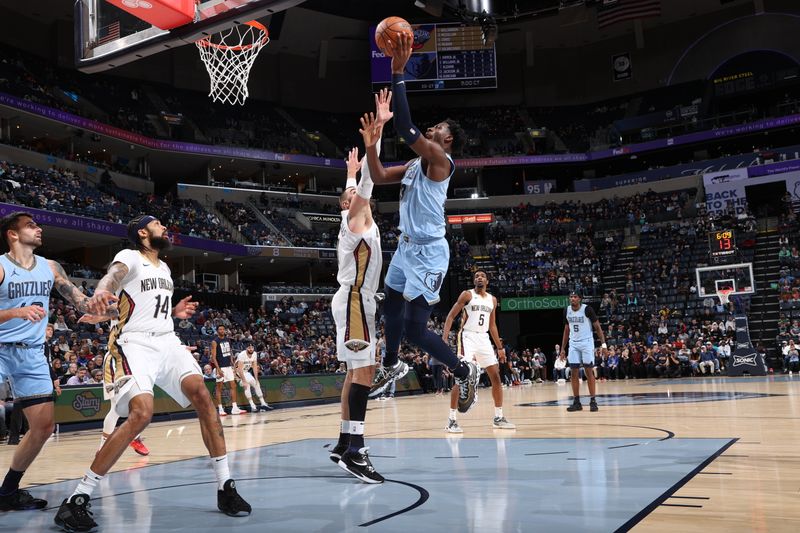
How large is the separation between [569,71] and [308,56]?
16.6 metres

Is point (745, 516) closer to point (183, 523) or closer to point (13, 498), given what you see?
point (183, 523)

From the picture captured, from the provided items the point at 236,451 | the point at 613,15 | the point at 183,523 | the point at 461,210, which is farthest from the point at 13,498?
the point at 461,210

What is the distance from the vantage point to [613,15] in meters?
33.6

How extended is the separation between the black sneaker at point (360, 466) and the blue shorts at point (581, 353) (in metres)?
7.23

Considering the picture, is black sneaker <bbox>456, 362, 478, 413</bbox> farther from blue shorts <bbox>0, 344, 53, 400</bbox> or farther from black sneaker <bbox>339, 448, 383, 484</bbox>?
blue shorts <bbox>0, 344, 53, 400</bbox>

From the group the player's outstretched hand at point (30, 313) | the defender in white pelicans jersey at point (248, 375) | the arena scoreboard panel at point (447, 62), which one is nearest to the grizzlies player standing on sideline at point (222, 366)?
the defender in white pelicans jersey at point (248, 375)

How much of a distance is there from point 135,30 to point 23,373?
4111 millimetres

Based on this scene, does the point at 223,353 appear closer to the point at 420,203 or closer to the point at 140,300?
the point at 420,203

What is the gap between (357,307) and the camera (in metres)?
5.41

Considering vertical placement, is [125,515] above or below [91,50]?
below

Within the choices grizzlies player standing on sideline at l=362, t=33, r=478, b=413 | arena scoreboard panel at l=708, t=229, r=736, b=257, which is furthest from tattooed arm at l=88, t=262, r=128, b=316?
arena scoreboard panel at l=708, t=229, r=736, b=257

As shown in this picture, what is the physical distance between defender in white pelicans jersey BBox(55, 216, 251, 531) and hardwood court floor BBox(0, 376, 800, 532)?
18.6 inches

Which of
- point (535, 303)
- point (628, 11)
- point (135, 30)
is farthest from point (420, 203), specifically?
point (628, 11)

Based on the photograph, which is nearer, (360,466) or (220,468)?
(220,468)
